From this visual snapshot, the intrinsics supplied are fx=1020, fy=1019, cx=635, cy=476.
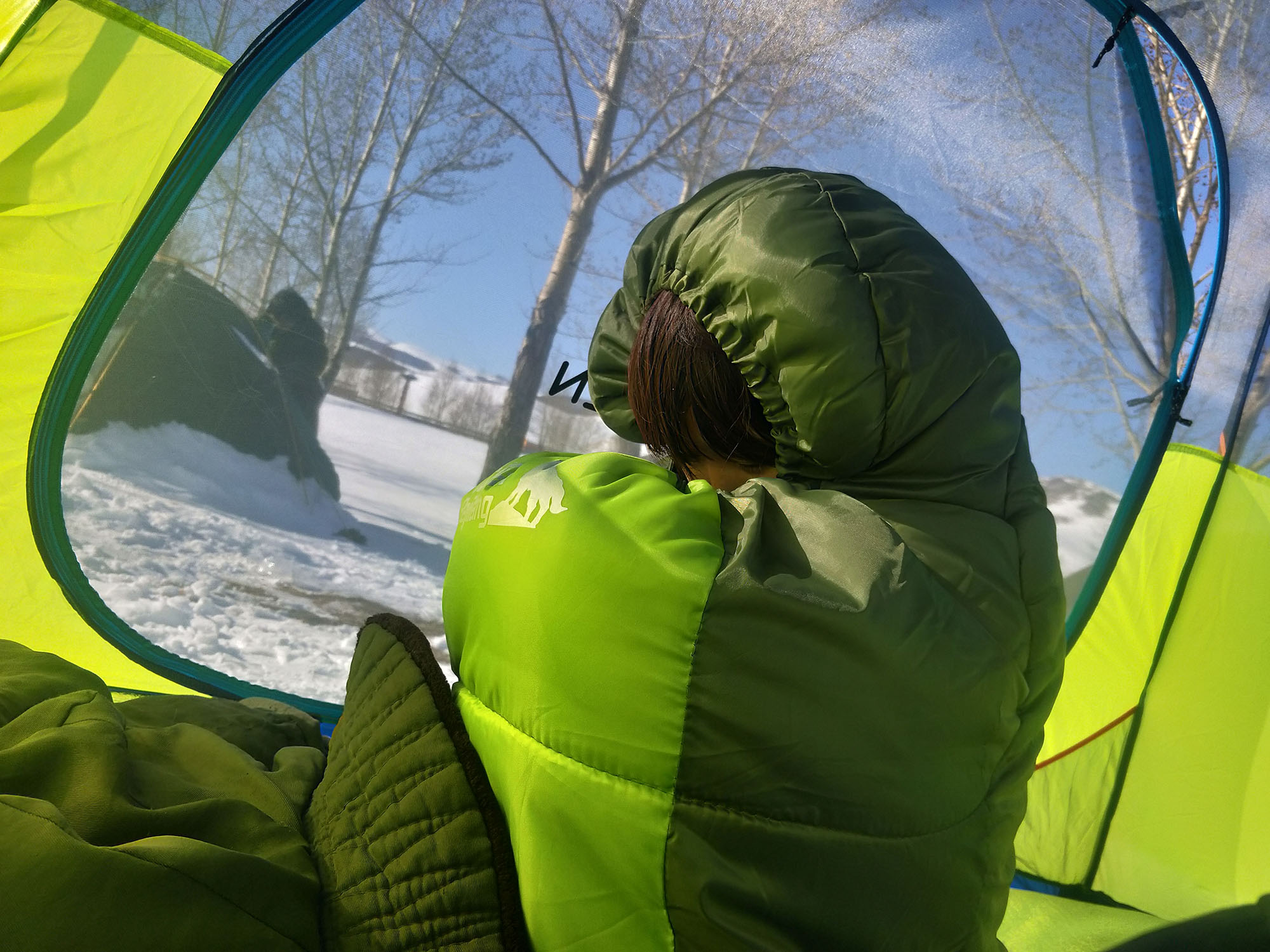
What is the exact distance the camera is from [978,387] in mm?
848

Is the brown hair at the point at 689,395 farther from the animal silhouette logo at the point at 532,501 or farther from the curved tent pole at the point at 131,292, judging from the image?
the curved tent pole at the point at 131,292

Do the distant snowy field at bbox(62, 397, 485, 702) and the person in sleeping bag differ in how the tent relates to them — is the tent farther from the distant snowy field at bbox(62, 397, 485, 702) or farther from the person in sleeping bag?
the person in sleeping bag

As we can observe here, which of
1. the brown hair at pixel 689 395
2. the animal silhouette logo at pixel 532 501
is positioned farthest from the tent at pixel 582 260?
the animal silhouette logo at pixel 532 501

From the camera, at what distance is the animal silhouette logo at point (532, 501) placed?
0.75 meters

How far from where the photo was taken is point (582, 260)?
4.95ft

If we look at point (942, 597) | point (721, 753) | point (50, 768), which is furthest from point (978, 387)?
point (50, 768)

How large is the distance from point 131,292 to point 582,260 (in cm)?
66

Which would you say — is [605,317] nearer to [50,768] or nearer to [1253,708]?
[50,768]

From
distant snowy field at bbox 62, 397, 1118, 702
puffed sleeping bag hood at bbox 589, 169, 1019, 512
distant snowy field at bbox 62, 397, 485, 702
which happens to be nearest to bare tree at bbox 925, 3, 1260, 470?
distant snowy field at bbox 62, 397, 1118, 702

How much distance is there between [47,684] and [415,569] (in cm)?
73

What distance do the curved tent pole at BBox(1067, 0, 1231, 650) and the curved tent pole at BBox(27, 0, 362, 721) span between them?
3.60ft

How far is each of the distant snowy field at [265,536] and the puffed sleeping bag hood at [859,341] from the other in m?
0.80

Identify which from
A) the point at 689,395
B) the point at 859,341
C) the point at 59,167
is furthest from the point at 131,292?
the point at 859,341

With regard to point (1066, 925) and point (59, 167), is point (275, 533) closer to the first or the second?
point (59, 167)
